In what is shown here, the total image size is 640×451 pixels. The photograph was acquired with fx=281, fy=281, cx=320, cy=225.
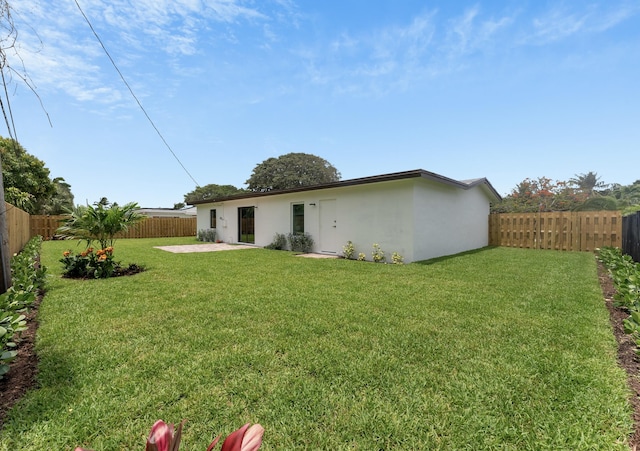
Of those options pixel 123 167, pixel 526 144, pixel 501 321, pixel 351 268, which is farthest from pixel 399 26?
pixel 526 144

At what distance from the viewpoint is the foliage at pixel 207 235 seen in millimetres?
16672

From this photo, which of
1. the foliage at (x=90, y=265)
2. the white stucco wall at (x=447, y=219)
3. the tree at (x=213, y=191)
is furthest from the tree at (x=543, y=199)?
the tree at (x=213, y=191)

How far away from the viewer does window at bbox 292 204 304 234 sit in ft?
38.6

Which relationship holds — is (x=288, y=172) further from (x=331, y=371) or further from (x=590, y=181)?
(x=590, y=181)

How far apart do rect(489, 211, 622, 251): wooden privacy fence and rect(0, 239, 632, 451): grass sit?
8.56 m

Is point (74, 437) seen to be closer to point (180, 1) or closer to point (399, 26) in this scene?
point (180, 1)

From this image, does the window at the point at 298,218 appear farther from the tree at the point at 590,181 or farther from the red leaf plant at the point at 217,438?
the tree at the point at 590,181

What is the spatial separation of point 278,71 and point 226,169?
7.40m

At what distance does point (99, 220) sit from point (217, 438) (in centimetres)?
767

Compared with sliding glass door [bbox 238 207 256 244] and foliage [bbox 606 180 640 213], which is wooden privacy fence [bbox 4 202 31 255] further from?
foliage [bbox 606 180 640 213]

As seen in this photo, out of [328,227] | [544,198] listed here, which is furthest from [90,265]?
[544,198]

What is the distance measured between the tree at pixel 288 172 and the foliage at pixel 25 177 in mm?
20384

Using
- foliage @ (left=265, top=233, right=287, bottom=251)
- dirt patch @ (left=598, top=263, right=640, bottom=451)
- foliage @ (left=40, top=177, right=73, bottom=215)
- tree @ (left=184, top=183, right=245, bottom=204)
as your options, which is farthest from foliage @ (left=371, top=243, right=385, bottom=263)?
tree @ (left=184, top=183, right=245, bottom=204)

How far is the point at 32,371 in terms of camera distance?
240 centimetres
